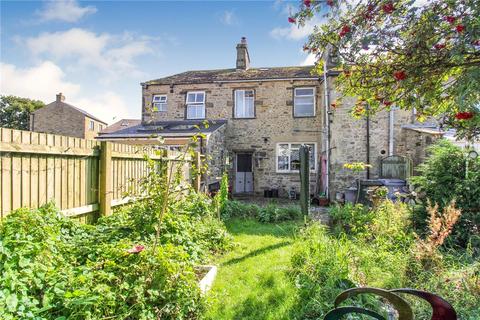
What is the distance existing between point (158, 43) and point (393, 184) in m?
9.76

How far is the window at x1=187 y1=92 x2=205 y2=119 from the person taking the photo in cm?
1598

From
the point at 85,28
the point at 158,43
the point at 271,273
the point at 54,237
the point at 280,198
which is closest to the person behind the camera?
the point at 54,237

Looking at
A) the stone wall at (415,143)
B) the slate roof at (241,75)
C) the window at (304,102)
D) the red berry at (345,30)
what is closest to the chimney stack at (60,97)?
the slate roof at (241,75)

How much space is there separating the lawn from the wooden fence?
6.19ft

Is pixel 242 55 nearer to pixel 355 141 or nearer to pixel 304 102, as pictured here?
pixel 304 102

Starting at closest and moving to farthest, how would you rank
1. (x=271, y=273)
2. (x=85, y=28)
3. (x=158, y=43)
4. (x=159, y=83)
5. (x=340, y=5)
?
(x=340, y=5)
(x=271, y=273)
(x=85, y=28)
(x=158, y=43)
(x=159, y=83)

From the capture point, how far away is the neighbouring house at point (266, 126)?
508 inches

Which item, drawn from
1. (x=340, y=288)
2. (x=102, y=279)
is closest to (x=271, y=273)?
(x=340, y=288)

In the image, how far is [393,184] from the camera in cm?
1075

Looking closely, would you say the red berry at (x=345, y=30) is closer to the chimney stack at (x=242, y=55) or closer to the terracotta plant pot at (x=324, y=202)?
the terracotta plant pot at (x=324, y=202)

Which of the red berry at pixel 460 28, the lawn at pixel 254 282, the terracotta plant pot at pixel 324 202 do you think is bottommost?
the terracotta plant pot at pixel 324 202

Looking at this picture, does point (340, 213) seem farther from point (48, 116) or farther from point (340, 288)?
point (48, 116)

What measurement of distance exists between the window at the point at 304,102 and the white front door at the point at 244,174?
142 inches

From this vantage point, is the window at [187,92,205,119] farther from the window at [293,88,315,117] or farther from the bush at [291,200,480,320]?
the bush at [291,200,480,320]
